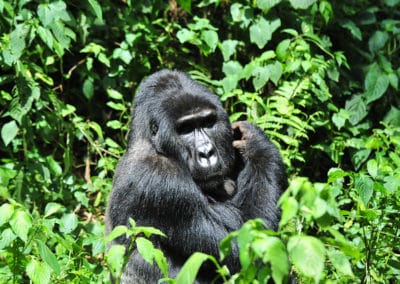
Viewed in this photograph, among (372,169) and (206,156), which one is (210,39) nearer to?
(206,156)

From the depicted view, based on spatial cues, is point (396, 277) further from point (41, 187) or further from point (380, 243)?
point (41, 187)

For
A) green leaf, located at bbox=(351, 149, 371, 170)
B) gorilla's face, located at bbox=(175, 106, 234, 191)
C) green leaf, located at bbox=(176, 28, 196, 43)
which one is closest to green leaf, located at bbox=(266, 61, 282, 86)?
green leaf, located at bbox=(176, 28, 196, 43)

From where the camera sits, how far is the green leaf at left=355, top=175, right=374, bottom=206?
3367 mm

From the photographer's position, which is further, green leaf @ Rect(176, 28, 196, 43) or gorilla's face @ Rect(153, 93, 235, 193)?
green leaf @ Rect(176, 28, 196, 43)

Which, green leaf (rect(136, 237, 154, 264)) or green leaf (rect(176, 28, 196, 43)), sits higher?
green leaf (rect(136, 237, 154, 264))

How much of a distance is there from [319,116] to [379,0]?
1537 mm

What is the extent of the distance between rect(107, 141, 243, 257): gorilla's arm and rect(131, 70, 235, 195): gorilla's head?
0.08 metres

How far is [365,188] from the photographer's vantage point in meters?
3.38

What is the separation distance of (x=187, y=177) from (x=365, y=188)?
93 cm

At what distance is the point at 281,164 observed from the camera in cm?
407

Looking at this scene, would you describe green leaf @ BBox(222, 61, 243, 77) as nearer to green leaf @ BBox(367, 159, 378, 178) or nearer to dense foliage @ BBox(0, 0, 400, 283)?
dense foliage @ BBox(0, 0, 400, 283)

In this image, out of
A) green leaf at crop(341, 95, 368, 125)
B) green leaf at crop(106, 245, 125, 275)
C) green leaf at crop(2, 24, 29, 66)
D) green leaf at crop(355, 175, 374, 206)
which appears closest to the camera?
green leaf at crop(106, 245, 125, 275)

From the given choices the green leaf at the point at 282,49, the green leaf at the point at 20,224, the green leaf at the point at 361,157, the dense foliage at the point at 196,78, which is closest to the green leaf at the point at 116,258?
the green leaf at the point at 20,224

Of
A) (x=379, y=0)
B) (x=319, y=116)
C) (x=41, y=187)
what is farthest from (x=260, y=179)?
(x=379, y=0)
